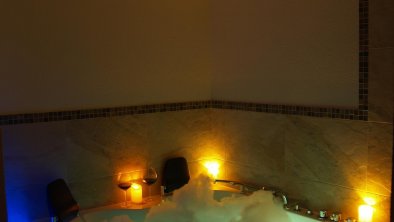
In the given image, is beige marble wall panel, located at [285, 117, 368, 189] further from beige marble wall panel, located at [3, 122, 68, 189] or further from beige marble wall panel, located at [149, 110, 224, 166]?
beige marble wall panel, located at [3, 122, 68, 189]

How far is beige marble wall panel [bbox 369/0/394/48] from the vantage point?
2.11 metres

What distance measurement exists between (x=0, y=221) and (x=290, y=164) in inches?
66.8

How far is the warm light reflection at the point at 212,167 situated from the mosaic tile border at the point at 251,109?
438 millimetres

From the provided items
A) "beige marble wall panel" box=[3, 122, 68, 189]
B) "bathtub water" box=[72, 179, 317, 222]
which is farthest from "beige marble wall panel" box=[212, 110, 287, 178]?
"beige marble wall panel" box=[3, 122, 68, 189]

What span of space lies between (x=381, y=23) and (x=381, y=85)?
32 cm

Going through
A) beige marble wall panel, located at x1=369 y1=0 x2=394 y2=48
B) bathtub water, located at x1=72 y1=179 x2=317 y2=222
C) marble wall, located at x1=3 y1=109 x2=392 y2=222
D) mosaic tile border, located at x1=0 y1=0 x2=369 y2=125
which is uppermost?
beige marble wall panel, located at x1=369 y1=0 x2=394 y2=48

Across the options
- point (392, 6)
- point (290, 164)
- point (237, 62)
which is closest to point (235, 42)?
point (237, 62)

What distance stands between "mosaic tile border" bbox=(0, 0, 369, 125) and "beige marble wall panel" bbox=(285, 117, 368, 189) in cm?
5

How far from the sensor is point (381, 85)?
217 centimetres

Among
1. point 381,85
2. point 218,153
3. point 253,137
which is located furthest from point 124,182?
point 381,85

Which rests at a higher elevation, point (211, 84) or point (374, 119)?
point (211, 84)

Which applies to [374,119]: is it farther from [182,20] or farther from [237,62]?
[182,20]

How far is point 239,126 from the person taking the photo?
9.84ft

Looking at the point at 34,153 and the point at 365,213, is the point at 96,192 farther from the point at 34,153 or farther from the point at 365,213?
the point at 365,213
